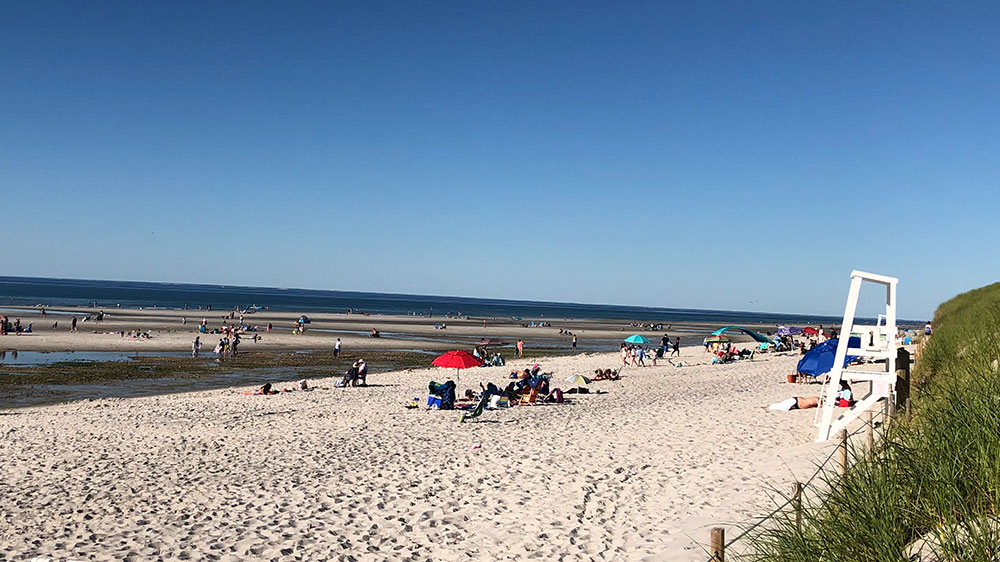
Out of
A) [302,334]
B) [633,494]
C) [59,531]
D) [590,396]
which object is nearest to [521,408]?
[590,396]

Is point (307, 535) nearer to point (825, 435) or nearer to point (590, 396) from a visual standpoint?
point (825, 435)

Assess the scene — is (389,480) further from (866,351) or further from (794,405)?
(794,405)

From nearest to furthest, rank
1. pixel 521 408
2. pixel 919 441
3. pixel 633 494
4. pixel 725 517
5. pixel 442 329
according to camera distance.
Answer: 1. pixel 919 441
2. pixel 725 517
3. pixel 633 494
4. pixel 521 408
5. pixel 442 329

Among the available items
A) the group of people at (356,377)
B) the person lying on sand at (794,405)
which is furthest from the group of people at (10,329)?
the person lying on sand at (794,405)

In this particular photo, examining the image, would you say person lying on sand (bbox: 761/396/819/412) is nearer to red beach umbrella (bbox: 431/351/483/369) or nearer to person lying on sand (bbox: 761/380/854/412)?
person lying on sand (bbox: 761/380/854/412)

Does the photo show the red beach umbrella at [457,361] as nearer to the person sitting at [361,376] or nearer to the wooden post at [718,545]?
the person sitting at [361,376]

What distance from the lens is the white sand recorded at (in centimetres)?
812

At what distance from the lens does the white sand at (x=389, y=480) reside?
8125mm

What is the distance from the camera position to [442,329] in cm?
7119

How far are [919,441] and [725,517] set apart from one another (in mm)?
4587

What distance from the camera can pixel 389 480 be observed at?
35.6ft

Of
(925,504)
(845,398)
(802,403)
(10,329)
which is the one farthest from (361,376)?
(10,329)

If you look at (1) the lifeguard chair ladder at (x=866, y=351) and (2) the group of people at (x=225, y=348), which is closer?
(1) the lifeguard chair ladder at (x=866, y=351)

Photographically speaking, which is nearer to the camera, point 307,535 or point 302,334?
point 307,535
